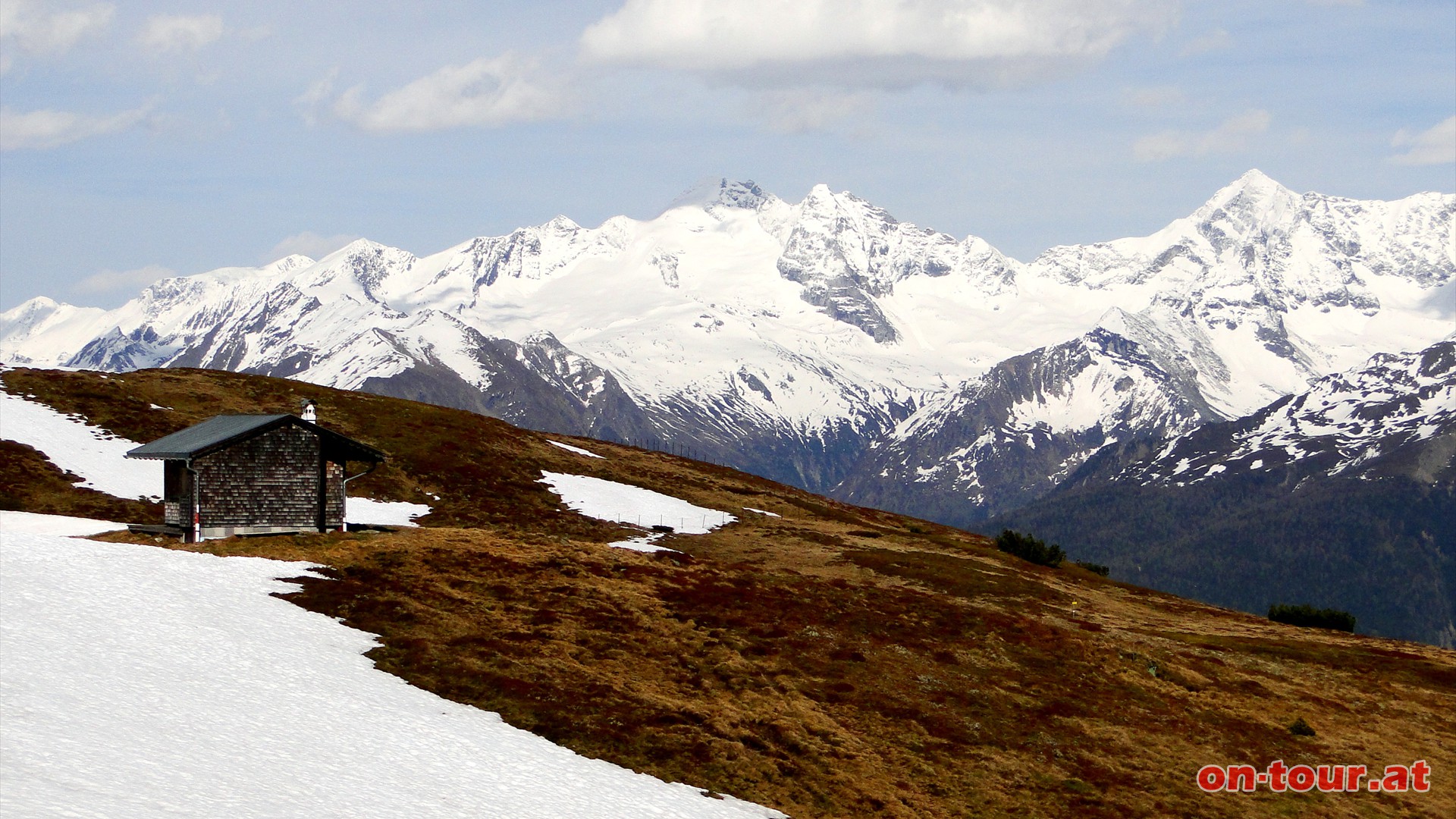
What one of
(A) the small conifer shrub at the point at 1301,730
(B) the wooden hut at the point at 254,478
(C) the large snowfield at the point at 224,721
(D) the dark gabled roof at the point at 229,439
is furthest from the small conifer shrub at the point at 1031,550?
(C) the large snowfield at the point at 224,721

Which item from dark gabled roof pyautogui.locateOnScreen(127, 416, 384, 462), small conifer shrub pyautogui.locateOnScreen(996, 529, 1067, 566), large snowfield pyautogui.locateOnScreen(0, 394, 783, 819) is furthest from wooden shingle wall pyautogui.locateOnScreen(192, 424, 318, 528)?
small conifer shrub pyautogui.locateOnScreen(996, 529, 1067, 566)

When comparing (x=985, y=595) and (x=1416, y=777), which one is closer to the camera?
(x=1416, y=777)

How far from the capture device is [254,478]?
240 feet

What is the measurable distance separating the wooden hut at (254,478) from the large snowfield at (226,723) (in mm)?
15042

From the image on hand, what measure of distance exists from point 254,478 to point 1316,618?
89090 mm

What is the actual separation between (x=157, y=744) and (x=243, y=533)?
38.6 meters

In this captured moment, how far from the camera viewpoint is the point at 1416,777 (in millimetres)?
57938

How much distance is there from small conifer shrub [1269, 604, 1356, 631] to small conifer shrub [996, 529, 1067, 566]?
68.8 ft

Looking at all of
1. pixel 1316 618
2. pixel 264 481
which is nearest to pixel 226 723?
pixel 264 481

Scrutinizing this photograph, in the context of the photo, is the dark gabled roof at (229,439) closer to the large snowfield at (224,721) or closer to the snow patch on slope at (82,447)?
the large snowfield at (224,721)

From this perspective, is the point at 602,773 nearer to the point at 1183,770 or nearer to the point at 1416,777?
the point at 1183,770

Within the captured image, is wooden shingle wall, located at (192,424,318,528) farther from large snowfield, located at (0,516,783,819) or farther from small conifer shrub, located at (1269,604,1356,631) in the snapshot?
small conifer shrub, located at (1269,604,1356,631)

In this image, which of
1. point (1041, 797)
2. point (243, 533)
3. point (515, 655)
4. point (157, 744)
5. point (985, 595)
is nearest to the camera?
point (157, 744)

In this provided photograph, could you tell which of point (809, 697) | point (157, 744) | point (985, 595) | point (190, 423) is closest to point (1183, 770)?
point (809, 697)
